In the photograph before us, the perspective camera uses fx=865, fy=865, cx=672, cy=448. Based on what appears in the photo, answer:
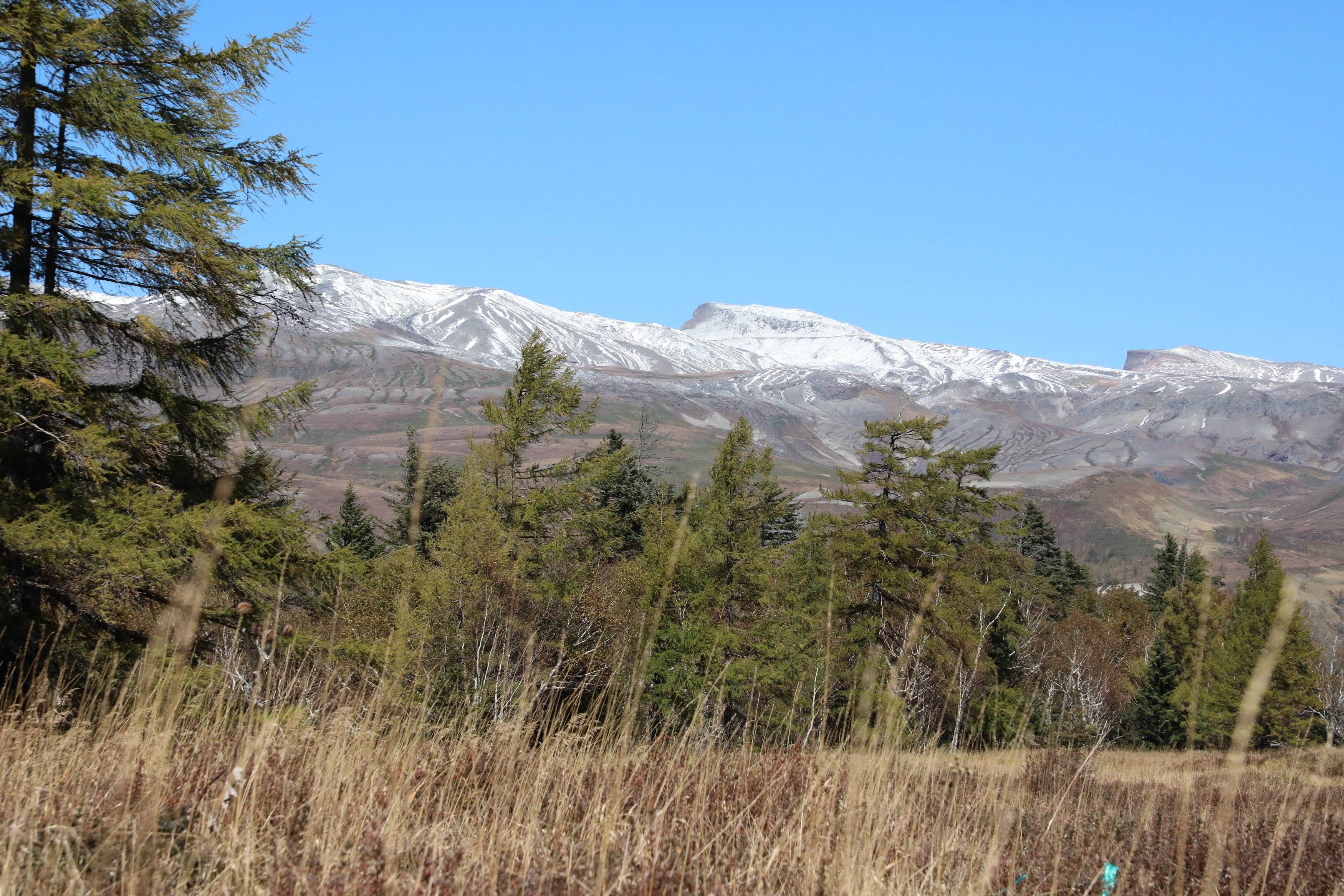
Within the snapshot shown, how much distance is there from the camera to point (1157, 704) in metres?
37.0

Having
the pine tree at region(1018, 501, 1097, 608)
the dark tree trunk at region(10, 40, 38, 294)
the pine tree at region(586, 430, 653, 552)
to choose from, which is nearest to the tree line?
the dark tree trunk at region(10, 40, 38, 294)

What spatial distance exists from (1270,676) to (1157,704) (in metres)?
7.69

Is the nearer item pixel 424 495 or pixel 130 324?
pixel 130 324

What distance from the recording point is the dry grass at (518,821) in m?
2.29

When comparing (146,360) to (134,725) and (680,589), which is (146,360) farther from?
(680,589)

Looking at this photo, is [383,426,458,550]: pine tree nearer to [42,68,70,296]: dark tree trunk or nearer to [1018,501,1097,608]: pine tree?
[42,68,70,296]: dark tree trunk

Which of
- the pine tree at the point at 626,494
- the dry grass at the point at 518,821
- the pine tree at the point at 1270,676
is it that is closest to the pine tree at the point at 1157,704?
the pine tree at the point at 1270,676

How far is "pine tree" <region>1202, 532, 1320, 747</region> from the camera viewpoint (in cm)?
3070

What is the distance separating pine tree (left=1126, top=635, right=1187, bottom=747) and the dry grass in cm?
3701

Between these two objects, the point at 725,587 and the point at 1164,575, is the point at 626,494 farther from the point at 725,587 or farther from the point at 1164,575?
the point at 1164,575

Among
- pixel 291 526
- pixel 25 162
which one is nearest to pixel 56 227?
pixel 25 162

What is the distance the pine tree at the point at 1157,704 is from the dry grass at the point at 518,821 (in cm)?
3701

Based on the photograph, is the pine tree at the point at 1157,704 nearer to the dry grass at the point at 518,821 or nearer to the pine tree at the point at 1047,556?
the pine tree at the point at 1047,556

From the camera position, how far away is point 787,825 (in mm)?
2912
